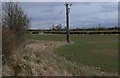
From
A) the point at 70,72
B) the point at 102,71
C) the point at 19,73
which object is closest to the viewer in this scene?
the point at 19,73

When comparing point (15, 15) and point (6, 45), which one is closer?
point (6, 45)

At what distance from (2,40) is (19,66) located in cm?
158

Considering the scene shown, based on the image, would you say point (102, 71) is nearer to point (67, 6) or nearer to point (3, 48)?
point (3, 48)

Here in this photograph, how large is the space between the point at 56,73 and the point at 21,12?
21890 mm

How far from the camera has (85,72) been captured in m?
22.3

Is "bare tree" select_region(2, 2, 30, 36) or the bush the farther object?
"bare tree" select_region(2, 2, 30, 36)

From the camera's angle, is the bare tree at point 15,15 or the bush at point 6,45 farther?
the bare tree at point 15,15

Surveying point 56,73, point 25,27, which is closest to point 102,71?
point 56,73

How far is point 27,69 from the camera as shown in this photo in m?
18.4

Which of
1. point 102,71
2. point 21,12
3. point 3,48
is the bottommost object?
point 102,71

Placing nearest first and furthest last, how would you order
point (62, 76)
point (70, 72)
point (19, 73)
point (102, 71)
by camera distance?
1. point (19, 73)
2. point (62, 76)
3. point (70, 72)
4. point (102, 71)

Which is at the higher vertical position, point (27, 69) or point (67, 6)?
point (67, 6)

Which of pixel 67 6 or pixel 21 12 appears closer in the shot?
pixel 21 12

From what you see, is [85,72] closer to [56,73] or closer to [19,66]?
[56,73]
